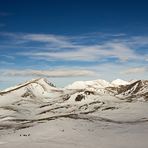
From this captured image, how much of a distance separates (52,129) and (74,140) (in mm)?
10669

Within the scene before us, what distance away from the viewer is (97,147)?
1115 inches

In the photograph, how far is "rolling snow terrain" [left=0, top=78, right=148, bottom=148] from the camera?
1254 inches

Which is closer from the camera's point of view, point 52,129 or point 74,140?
point 74,140

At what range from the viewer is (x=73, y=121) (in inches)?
2130

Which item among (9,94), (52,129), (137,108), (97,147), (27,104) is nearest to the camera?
(97,147)

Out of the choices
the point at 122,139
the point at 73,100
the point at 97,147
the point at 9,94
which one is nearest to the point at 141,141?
the point at 122,139

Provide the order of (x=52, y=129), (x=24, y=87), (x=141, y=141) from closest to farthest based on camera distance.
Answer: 1. (x=141, y=141)
2. (x=52, y=129)
3. (x=24, y=87)

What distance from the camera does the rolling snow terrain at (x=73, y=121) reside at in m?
31.8

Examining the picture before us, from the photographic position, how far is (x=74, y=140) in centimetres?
3253

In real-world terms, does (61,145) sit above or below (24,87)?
below

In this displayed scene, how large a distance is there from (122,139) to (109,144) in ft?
12.3

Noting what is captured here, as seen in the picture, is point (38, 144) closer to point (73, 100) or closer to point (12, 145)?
point (12, 145)

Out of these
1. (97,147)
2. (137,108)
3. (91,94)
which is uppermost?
(91,94)

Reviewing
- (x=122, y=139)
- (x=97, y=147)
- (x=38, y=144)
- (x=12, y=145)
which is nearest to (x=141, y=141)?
(x=122, y=139)
